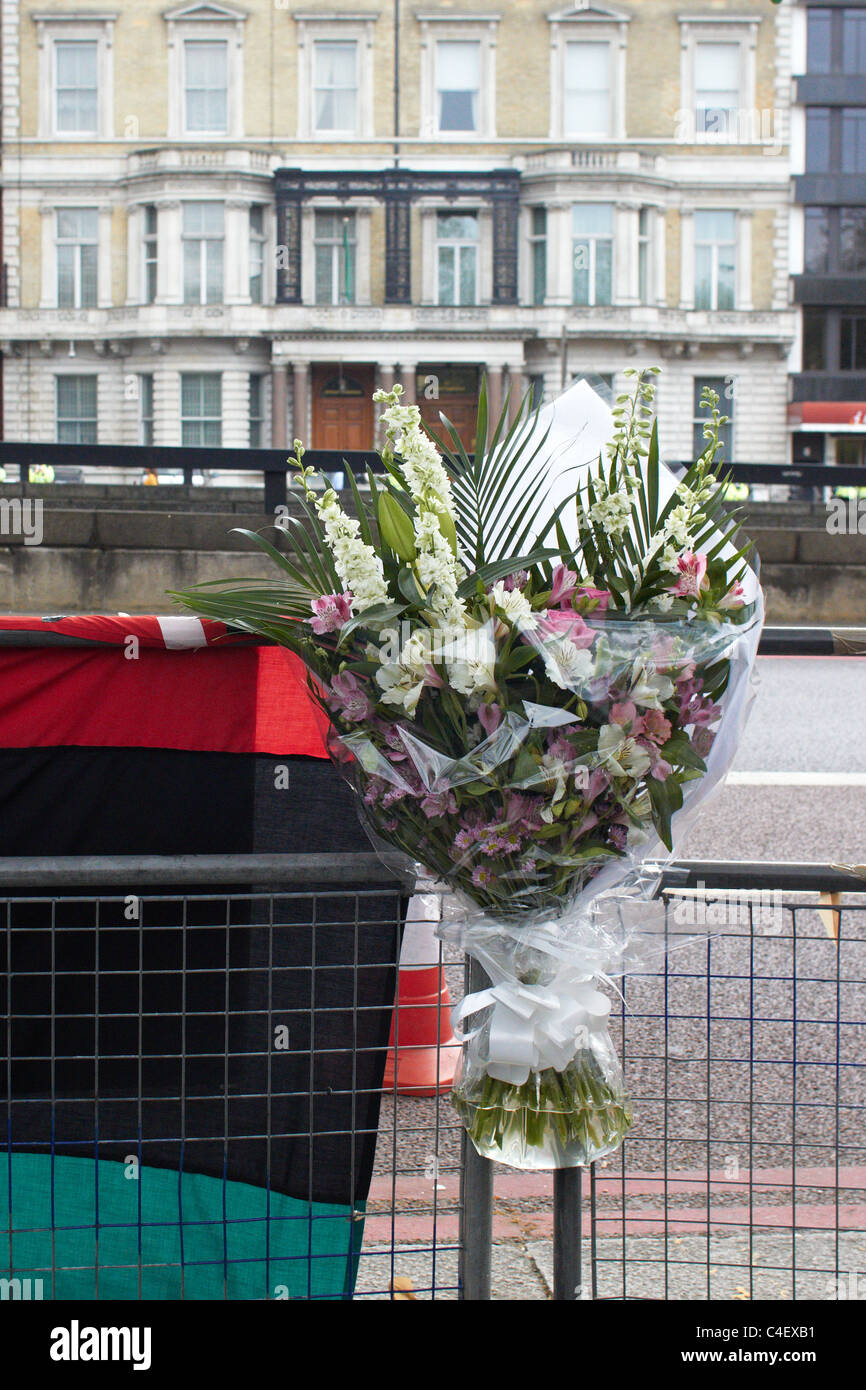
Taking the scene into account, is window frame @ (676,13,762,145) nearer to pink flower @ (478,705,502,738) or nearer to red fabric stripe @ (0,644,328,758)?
red fabric stripe @ (0,644,328,758)

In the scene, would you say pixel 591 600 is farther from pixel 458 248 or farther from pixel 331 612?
pixel 458 248

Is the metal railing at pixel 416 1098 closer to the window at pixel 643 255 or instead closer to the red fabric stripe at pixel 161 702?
the red fabric stripe at pixel 161 702

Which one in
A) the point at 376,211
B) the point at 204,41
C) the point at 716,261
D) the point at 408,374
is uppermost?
the point at 204,41

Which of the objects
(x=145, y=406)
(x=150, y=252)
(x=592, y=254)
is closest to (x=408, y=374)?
(x=592, y=254)

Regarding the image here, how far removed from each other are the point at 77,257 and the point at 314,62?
11.2 m

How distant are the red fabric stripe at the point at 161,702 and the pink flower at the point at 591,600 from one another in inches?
43.2

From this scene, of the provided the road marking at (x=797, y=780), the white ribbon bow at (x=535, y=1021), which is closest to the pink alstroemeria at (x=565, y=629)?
the white ribbon bow at (x=535, y=1021)

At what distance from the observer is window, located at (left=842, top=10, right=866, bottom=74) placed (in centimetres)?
5456

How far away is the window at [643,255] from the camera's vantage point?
53031 millimetres

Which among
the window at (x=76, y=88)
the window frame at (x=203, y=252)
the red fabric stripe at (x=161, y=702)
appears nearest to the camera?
the red fabric stripe at (x=161, y=702)

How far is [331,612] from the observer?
2.34 m

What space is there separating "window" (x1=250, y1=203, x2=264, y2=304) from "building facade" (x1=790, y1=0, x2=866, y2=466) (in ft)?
63.2

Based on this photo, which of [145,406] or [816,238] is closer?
[145,406]

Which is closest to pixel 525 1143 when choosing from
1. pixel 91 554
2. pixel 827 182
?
pixel 91 554
